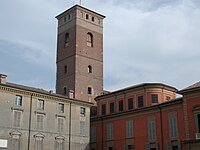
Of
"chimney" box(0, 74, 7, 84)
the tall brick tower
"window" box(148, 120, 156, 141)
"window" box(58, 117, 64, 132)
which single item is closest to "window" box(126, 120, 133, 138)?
"window" box(148, 120, 156, 141)

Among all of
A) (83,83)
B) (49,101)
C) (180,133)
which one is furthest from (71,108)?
(180,133)

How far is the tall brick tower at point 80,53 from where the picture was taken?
5653cm

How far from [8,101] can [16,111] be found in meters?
1.55

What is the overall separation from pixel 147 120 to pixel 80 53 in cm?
1960

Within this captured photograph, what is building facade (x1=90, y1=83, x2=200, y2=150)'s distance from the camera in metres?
36.8

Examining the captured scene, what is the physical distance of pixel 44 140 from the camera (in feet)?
136

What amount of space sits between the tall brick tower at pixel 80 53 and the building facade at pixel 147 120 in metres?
4.85

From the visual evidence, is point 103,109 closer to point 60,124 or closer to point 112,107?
point 112,107

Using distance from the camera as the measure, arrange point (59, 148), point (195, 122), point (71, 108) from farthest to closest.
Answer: point (71, 108) → point (59, 148) → point (195, 122)

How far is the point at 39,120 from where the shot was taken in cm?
4166

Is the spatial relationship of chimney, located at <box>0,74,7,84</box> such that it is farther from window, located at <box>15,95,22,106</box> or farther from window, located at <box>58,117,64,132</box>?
window, located at <box>58,117,64,132</box>

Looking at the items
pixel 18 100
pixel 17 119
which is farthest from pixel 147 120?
pixel 18 100

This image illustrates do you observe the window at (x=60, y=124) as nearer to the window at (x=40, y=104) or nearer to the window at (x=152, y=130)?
the window at (x=40, y=104)

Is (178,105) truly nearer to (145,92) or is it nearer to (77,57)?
(145,92)
